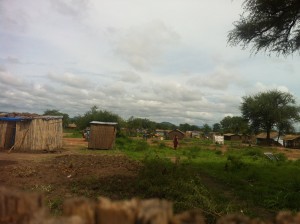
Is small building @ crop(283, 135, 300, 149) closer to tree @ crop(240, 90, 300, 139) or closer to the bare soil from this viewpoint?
tree @ crop(240, 90, 300, 139)

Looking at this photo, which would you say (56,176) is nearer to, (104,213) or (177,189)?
(177,189)

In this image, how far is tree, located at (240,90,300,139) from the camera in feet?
200

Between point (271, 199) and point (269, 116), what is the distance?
54201 mm

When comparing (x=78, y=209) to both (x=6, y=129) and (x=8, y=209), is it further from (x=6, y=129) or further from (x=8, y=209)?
(x=6, y=129)

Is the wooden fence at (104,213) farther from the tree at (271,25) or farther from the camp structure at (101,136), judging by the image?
the camp structure at (101,136)

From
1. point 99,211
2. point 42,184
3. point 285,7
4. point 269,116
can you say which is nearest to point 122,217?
point 99,211

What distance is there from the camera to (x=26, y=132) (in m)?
25.2

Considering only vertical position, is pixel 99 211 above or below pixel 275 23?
below

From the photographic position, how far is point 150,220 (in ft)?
5.01

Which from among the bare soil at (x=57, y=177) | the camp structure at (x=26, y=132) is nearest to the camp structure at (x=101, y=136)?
the camp structure at (x=26, y=132)

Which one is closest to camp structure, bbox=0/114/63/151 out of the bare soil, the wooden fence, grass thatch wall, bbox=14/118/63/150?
grass thatch wall, bbox=14/118/63/150

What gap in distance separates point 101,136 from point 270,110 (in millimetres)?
40412

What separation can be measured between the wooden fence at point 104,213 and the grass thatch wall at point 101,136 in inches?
1124

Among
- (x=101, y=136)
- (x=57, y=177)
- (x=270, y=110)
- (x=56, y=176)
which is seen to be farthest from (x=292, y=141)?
(x=57, y=177)
